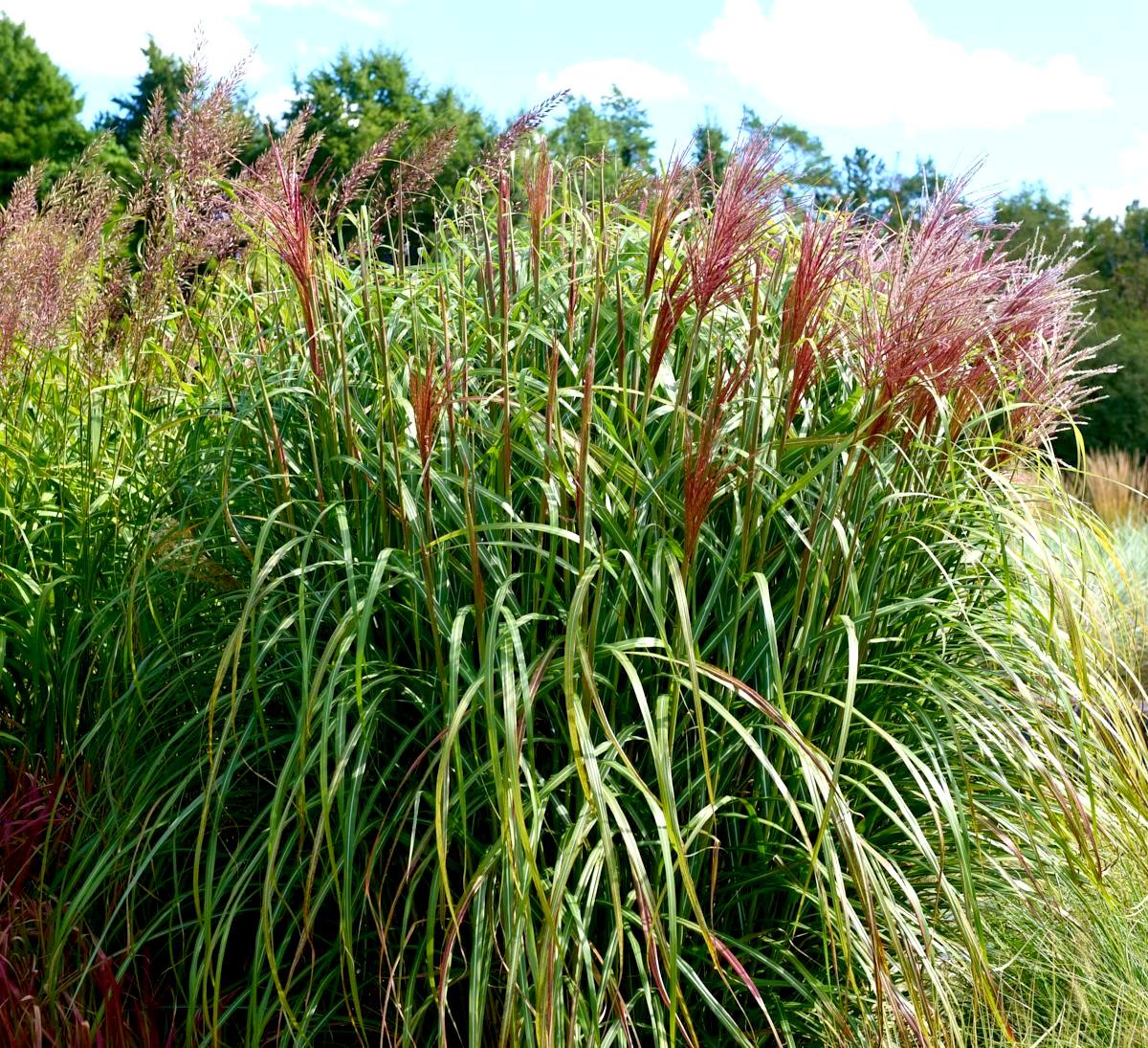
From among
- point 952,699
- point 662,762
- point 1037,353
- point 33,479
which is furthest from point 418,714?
point 1037,353

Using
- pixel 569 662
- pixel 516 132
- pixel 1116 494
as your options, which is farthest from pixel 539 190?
pixel 1116 494

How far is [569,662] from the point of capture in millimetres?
1841

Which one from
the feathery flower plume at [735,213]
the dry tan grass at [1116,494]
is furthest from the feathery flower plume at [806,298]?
the dry tan grass at [1116,494]

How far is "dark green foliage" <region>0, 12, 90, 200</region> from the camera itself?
30859 millimetres

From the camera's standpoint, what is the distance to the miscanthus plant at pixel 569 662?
6.97 feet

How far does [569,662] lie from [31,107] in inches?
1408

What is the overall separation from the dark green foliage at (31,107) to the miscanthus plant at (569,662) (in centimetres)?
3150

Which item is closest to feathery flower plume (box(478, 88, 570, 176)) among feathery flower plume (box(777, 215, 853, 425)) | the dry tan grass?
feathery flower plume (box(777, 215, 853, 425))

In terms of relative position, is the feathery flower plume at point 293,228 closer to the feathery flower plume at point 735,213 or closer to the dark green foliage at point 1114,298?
the feathery flower plume at point 735,213

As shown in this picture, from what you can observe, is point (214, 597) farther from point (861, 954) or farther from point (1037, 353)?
point (1037, 353)

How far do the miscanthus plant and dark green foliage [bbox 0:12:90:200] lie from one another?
3150 centimetres

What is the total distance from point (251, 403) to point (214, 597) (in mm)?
483

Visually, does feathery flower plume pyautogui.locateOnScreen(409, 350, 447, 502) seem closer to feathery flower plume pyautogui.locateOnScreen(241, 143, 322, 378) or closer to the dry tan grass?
feathery flower plume pyautogui.locateOnScreen(241, 143, 322, 378)

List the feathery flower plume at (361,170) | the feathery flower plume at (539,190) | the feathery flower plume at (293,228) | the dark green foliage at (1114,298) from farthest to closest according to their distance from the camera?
the dark green foliage at (1114,298) → the feathery flower plume at (361,170) → the feathery flower plume at (539,190) → the feathery flower plume at (293,228)
